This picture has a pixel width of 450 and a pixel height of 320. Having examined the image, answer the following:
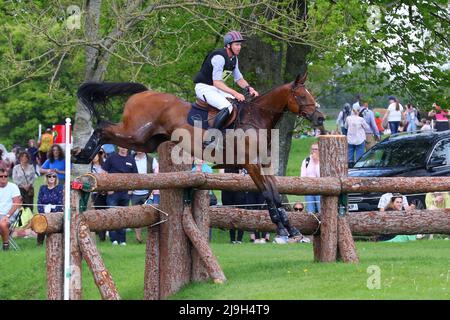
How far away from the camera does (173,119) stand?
13.9 meters

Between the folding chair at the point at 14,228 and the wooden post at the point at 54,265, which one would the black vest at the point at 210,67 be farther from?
the folding chair at the point at 14,228

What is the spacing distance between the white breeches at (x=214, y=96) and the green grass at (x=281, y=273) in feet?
7.44

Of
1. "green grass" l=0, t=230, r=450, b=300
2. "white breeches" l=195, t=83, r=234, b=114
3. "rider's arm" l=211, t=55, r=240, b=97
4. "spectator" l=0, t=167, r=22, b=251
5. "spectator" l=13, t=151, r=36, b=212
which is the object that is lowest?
"green grass" l=0, t=230, r=450, b=300

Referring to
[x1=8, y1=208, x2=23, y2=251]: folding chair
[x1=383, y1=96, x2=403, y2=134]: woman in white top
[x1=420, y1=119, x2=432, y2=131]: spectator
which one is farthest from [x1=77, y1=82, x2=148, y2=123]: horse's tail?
[x1=420, y1=119, x2=432, y2=131]: spectator

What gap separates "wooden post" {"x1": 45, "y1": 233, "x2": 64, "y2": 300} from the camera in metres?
11.7

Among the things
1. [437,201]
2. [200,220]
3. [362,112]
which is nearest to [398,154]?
[437,201]

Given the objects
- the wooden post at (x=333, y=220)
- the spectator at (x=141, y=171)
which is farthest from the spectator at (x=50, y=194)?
the wooden post at (x=333, y=220)

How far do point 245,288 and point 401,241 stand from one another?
7.26 metres

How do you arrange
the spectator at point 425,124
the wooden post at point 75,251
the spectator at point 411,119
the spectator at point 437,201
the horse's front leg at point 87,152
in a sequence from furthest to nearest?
the spectator at point 411,119, the spectator at point 425,124, the spectator at point 437,201, the horse's front leg at point 87,152, the wooden post at point 75,251

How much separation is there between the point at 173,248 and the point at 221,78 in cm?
237

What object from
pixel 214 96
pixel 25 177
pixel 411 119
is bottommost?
pixel 25 177

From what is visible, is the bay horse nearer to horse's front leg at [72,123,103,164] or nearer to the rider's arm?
horse's front leg at [72,123,103,164]

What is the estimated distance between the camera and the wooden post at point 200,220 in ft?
45.7

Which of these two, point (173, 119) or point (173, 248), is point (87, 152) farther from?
point (173, 248)
